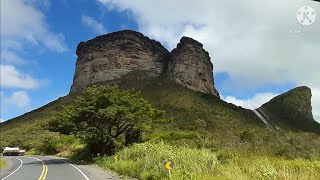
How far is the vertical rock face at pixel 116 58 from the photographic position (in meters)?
122

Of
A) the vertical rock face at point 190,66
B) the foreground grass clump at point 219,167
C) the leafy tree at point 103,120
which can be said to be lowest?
the foreground grass clump at point 219,167

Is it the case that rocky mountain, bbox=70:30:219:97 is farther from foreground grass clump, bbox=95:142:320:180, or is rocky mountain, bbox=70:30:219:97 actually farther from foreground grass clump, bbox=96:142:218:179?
foreground grass clump, bbox=96:142:218:179

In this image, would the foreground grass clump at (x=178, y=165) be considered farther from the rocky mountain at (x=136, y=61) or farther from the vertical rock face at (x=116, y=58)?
the vertical rock face at (x=116, y=58)

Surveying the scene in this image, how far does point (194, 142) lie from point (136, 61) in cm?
9645

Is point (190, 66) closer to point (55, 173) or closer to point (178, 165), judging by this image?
point (55, 173)

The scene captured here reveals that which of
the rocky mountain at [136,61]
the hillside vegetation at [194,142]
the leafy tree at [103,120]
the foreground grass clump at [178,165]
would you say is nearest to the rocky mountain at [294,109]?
the hillside vegetation at [194,142]

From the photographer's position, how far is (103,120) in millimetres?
37688

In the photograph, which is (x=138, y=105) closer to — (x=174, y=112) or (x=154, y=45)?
(x=174, y=112)

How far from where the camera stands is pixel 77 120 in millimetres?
38281

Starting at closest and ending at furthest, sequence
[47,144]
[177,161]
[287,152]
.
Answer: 1. [177,161]
2. [287,152]
3. [47,144]

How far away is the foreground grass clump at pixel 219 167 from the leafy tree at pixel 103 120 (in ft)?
38.4

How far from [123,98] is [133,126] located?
2808mm

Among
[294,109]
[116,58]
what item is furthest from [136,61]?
[294,109]

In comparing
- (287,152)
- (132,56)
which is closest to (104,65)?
(132,56)
